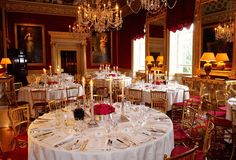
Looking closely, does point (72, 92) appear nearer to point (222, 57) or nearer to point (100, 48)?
point (222, 57)

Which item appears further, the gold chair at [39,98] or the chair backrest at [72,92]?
the chair backrest at [72,92]

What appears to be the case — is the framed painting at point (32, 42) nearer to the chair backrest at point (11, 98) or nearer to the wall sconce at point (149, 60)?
the chair backrest at point (11, 98)

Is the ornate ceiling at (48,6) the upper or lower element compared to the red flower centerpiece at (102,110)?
upper

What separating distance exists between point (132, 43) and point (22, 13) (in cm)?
625

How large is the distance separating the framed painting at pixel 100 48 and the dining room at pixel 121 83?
0.21ft

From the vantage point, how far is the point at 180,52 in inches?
356

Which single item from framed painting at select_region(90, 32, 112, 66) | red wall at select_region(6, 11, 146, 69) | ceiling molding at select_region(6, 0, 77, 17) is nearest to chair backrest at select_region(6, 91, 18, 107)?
red wall at select_region(6, 11, 146, 69)

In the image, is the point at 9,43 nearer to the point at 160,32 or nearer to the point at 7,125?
the point at 7,125

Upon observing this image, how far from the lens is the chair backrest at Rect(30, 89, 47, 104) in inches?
221

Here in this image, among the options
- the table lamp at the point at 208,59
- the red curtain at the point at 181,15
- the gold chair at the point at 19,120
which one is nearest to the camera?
the gold chair at the point at 19,120


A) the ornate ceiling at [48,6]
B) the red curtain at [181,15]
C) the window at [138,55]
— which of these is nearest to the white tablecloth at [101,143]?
the red curtain at [181,15]

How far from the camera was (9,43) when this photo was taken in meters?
10.6

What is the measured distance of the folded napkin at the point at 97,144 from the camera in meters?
2.01

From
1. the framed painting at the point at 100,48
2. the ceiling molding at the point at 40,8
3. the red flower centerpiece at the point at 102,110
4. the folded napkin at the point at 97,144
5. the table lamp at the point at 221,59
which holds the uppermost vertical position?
the ceiling molding at the point at 40,8
